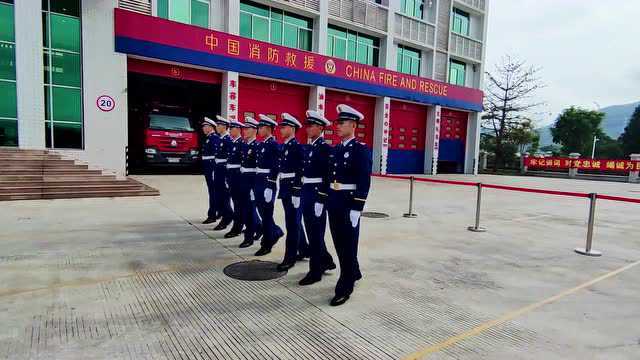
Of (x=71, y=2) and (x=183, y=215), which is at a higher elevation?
(x=71, y=2)

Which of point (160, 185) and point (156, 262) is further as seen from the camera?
point (160, 185)

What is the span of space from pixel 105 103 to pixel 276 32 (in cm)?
847

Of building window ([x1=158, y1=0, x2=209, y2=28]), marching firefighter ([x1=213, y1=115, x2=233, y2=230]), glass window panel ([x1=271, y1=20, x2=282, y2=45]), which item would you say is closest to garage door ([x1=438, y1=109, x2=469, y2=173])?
glass window panel ([x1=271, y1=20, x2=282, y2=45])

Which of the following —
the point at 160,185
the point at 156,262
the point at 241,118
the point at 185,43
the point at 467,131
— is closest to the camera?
the point at 156,262

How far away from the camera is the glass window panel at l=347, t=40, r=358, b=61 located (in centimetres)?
2019

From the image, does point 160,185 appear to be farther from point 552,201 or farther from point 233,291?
point 552,201

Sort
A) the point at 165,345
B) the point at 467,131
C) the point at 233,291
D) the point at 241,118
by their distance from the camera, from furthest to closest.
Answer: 1. the point at 467,131
2. the point at 241,118
3. the point at 233,291
4. the point at 165,345

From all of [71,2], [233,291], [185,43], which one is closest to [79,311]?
[233,291]

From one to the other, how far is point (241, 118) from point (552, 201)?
12.5 metres

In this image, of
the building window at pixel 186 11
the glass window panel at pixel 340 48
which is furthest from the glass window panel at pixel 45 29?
the glass window panel at pixel 340 48

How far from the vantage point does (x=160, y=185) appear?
41.0 feet

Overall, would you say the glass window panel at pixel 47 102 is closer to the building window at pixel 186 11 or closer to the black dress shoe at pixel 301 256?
the building window at pixel 186 11

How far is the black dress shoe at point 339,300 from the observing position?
3.62m

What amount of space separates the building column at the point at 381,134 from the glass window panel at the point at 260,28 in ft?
24.3
